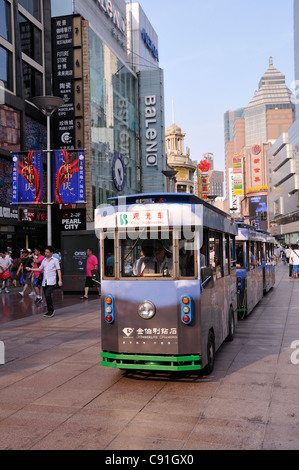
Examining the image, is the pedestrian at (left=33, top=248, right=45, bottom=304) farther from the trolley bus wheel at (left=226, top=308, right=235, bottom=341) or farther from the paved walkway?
the trolley bus wheel at (left=226, top=308, right=235, bottom=341)

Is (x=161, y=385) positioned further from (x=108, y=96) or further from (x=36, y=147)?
(x=108, y=96)

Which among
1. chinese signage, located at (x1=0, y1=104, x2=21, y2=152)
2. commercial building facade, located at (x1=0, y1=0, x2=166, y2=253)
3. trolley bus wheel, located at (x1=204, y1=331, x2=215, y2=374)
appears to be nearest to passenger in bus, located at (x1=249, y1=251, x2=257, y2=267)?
trolley bus wheel, located at (x1=204, y1=331, x2=215, y2=374)

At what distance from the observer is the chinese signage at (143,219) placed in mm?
6706

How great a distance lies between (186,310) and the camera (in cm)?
657

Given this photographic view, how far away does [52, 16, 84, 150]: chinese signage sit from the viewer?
3291 cm

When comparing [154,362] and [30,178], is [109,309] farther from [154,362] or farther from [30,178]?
[30,178]

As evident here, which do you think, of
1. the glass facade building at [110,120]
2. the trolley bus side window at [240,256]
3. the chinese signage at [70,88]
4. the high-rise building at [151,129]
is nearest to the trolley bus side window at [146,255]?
the trolley bus side window at [240,256]

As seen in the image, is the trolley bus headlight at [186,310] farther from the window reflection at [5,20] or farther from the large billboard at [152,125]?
the large billboard at [152,125]

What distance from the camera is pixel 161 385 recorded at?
6758mm

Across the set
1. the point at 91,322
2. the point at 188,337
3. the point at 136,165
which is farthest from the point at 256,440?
the point at 136,165

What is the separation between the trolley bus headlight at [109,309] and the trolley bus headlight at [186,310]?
1.03 m

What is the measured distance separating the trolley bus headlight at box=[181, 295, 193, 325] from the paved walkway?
941 millimetres

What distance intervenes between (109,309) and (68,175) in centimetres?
1477

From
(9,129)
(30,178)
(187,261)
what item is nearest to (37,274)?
(30,178)
